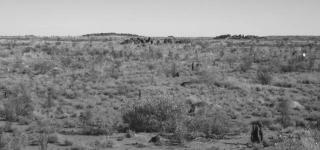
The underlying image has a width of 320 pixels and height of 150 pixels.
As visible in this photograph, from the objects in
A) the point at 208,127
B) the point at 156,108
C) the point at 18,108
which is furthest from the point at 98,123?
the point at 18,108

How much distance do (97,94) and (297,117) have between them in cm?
1166

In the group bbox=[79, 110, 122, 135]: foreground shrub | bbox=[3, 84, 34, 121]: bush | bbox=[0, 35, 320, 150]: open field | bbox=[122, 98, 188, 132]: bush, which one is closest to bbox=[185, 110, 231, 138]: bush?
bbox=[0, 35, 320, 150]: open field

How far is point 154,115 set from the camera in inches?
685

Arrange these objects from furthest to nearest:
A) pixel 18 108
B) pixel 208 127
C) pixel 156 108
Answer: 1. pixel 18 108
2. pixel 156 108
3. pixel 208 127

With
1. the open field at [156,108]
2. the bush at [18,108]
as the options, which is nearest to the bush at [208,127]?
the open field at [156,108]

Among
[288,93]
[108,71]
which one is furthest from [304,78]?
[108,71]

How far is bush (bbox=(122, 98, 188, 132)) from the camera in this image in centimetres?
1706

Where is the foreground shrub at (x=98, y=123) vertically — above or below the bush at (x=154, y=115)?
below

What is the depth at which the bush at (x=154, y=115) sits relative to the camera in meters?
17.1

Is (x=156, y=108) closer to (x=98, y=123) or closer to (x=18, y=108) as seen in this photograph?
(x=98, y=123)

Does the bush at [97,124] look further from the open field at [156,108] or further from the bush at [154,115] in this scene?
the bush at [154,115]

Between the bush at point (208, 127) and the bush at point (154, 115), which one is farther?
the bush at point (154, 115)

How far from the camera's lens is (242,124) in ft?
61.0

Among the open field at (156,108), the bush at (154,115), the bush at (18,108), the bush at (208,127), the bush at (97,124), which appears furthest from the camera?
the bush at (18,108)
